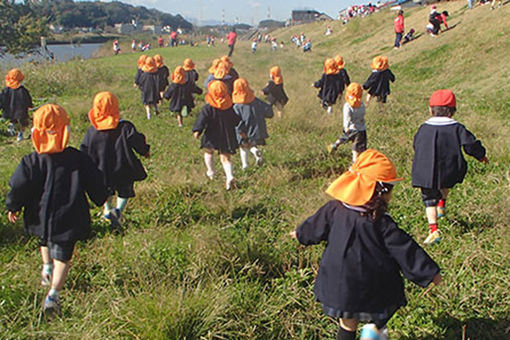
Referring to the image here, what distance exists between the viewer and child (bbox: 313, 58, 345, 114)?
11.2 meters

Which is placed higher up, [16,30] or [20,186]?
[16,30]

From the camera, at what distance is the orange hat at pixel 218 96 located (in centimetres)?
626

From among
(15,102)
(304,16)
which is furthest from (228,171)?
(304,16)

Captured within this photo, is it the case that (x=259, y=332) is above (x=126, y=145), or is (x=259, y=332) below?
below

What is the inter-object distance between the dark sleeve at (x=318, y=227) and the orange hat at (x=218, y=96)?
3.80 meters

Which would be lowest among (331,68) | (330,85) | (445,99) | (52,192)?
(52,192)

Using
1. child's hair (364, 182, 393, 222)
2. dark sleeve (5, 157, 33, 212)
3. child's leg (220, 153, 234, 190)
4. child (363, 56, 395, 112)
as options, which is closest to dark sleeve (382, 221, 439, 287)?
child's hair (364, 182, 393, 222)

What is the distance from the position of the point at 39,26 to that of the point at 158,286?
104 feet

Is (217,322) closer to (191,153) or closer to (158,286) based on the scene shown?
(158,286)

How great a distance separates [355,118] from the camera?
23.4ft

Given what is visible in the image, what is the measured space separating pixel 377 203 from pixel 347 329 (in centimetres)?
86

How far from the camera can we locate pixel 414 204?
5.32 meters

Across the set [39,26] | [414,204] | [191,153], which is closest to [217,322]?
[414,204]

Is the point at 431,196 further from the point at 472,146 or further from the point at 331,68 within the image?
the point at 331,68
